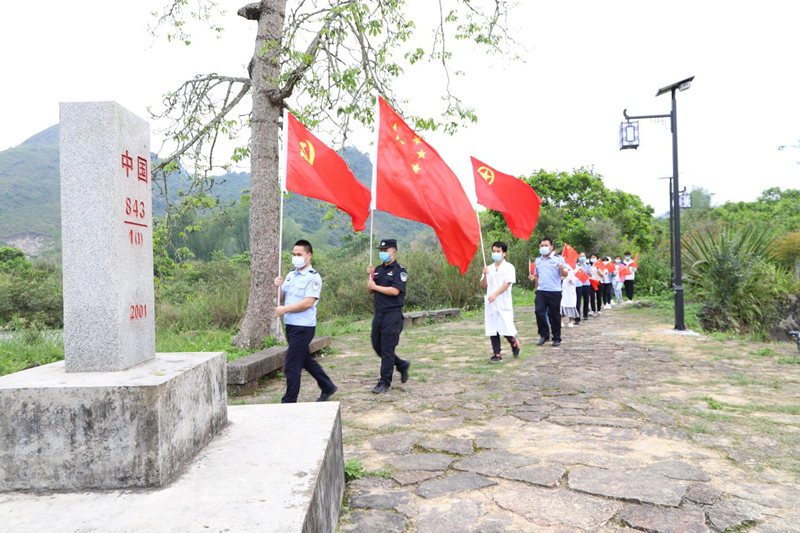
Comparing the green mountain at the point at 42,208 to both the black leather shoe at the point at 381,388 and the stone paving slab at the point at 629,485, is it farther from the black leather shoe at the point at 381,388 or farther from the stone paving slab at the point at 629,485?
the stone paving slab at the point at 629,485

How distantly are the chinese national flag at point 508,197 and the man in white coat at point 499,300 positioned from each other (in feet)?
1.80

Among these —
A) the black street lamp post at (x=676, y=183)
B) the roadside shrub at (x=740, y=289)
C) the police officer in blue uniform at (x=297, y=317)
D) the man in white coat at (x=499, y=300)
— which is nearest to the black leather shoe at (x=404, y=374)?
the police officer in blue uniform at (x=297, y=317)

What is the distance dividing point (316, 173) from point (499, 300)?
3323mm

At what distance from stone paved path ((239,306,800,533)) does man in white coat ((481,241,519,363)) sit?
0.48 metres

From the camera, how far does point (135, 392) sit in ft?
8.38

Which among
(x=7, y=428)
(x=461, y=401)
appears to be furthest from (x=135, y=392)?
(x=461, y=401)

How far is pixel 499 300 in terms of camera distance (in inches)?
316

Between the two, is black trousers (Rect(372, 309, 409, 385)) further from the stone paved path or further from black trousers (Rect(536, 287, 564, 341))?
black trousers (Rect(536, 287, 564, 341))

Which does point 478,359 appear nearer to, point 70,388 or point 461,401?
point 461,401

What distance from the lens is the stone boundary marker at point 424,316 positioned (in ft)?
44.7

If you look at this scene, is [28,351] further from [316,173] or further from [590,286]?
[590,286]

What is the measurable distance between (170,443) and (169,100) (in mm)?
9682

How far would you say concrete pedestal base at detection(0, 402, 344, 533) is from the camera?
7.14 ft

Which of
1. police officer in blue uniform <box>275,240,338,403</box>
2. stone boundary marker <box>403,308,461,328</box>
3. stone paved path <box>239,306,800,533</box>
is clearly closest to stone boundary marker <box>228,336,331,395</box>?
stone paved path <box>239,306,800,533</box>
